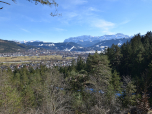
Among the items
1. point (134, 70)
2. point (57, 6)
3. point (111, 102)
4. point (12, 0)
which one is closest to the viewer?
point (12, 0)

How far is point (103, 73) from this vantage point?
16844 mm

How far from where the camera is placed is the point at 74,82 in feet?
65.9

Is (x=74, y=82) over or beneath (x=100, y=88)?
beneath

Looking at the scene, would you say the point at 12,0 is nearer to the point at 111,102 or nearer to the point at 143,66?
the point at 111,102

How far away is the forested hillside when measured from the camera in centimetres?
1138

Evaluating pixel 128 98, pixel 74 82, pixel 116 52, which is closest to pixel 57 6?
pixel 128 98

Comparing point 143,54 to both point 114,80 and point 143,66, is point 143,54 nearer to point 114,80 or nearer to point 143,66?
point 143,66

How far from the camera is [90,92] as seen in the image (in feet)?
53.2

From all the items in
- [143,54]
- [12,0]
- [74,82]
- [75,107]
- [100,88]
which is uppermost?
[12,0]

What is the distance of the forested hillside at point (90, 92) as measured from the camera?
11375mm

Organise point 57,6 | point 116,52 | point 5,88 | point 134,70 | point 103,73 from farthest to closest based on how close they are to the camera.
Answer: point 116,52 < point 134,70 < point 103,73 < point 5,88 < point 57,6

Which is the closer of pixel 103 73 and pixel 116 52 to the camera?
pixel 103 73

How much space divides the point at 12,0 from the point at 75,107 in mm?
14716

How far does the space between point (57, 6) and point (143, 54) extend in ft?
91.0
